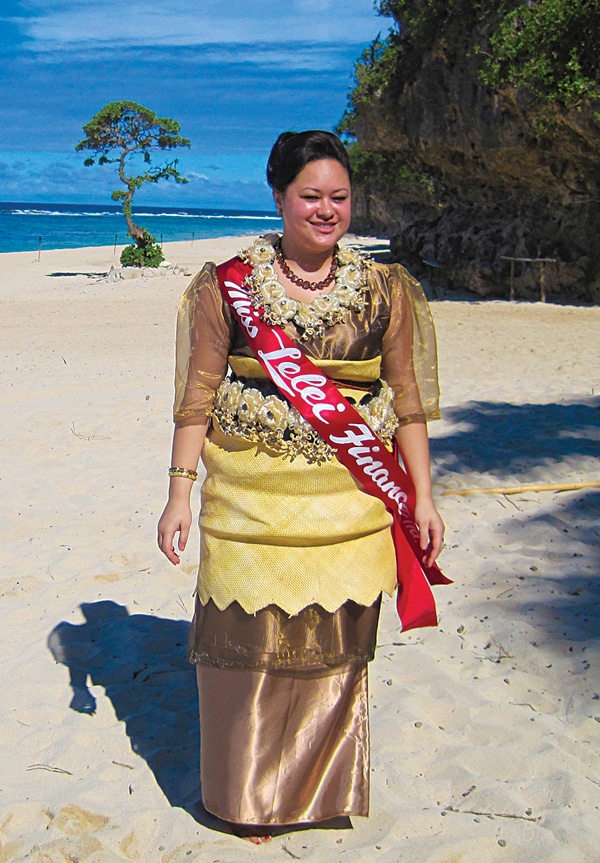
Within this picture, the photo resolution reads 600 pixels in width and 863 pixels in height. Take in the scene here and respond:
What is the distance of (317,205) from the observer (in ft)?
7.88

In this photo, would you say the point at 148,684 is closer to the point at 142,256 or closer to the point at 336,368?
the point at 336,368

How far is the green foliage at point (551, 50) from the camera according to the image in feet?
44.0

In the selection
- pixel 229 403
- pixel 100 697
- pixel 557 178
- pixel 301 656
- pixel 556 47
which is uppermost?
pixel 556 47

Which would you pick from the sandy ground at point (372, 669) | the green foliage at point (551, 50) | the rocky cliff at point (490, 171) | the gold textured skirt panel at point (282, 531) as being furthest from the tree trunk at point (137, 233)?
the gold textured skirt panel at point (282, 531)

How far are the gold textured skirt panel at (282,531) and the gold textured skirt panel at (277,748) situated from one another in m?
0.27

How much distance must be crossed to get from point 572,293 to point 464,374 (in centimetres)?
884

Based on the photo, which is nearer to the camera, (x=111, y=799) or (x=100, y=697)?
(x=111, y=799)

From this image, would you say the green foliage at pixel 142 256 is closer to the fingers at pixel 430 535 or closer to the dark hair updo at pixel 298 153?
the dark hair updo at pixel 298 153

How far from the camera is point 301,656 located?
2.50m

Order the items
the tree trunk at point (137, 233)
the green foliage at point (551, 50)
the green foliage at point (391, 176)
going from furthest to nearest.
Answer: the green foliage at point (391, 176) → the tree trunk at point (137, 233) → the green foliage at point (551, 50)

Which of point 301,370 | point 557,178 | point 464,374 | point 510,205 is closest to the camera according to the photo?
point 301,370

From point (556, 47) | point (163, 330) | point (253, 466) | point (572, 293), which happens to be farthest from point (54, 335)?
point (253, 466)

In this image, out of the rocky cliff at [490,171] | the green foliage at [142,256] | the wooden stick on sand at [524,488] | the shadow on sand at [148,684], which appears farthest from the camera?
the green foliage at [142,256]

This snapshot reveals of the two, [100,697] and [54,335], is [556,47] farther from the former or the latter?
[100,697]
